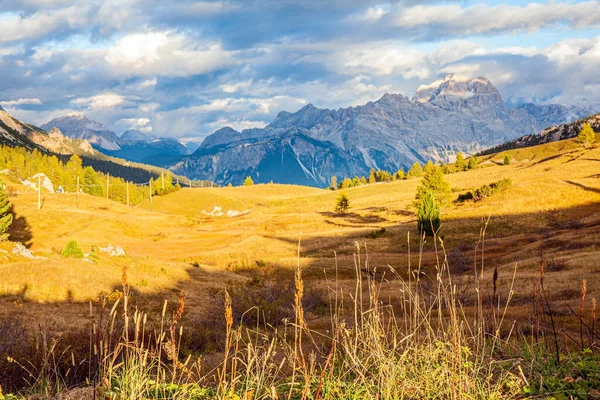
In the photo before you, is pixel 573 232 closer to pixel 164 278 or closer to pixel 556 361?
pixel 164 278

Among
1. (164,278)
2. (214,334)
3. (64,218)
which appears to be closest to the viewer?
(214,334)

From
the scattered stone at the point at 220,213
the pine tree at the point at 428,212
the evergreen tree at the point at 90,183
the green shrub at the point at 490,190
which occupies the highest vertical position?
the evergreen tree at the point at 90,183

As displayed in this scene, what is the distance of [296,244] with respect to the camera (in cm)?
5972

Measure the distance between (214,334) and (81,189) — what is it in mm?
159803

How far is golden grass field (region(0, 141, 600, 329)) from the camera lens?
2368 cm

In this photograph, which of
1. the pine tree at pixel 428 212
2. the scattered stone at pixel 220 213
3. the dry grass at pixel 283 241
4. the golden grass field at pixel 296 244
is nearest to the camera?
the golden grass field at pixel 296 244

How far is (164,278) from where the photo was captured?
31.7 metres

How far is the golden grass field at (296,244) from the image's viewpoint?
23.7m

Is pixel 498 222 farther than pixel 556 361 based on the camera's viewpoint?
Yes

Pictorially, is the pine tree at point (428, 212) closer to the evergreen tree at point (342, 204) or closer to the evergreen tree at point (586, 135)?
the evergreen tree at point (342, 204)

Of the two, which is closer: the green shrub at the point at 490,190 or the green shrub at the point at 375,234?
the green shrub at the point at 375,234

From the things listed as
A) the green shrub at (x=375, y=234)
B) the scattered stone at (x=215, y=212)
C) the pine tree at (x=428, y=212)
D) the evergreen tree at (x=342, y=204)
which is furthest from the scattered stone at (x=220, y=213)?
the pine tree at (x=428, y=212)

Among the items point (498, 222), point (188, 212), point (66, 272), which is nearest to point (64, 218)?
point (188, 212)

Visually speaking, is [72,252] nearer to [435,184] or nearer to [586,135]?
[435,184]
